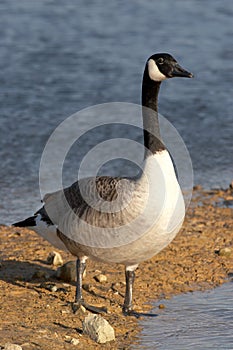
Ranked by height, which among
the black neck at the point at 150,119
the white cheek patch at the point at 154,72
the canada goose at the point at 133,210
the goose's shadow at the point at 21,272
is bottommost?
the goose's shadow at the point at 21,272

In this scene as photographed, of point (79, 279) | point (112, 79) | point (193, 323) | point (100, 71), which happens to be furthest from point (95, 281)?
point (100, 71)

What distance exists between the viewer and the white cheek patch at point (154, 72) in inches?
246

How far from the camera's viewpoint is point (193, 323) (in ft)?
19.1

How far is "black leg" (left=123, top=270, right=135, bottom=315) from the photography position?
6.09 meters

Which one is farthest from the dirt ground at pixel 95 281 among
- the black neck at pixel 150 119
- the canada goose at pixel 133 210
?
the black neck at pixel 150 119

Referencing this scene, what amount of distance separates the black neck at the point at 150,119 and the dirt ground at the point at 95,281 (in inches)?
47.2

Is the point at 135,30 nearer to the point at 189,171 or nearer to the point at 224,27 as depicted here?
the point at 224,27

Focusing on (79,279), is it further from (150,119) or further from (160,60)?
(160,60)

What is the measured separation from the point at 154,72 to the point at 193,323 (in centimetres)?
188

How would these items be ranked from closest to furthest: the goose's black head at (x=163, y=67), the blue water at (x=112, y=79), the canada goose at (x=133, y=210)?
the canada goose at (x=133, y=210) < the goose's black head at (x=163, y=67) < the blue water at (x=112, y=79)

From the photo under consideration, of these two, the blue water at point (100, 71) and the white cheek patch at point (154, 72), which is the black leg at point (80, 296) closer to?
the white cheek patch at point (154, 72)

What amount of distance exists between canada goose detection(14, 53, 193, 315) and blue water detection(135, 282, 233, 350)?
0.32 meters

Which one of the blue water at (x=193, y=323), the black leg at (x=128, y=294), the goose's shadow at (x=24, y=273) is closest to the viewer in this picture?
the blue water at (x=193, y=323)

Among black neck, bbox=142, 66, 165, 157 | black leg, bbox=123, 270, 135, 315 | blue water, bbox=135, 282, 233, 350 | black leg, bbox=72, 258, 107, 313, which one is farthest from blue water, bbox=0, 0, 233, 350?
black neck, bbox=142, 66, 165, 157
